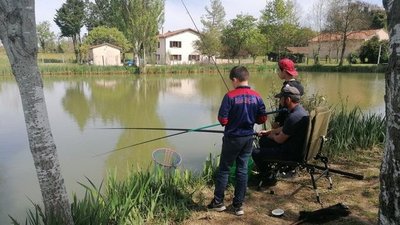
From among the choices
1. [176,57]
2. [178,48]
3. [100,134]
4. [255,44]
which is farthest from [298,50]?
[100,134]

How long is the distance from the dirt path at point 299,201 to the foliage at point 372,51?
33.5 metres

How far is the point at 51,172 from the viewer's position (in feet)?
7.39

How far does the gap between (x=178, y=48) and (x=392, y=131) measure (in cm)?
4292

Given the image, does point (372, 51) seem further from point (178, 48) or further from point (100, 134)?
point (100, 134)

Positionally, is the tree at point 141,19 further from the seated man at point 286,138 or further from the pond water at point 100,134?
the seated man at point 286,138

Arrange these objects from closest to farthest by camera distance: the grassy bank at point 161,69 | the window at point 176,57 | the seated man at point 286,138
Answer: the seated man at point 286,138 → the grassy bank at point 161,69 → the window at point 176,57

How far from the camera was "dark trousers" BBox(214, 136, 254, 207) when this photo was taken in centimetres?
307

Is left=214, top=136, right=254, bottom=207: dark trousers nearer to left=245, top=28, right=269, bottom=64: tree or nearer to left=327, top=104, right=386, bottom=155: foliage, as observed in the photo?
left=327, top=104, right=386, bottom=155: foliage

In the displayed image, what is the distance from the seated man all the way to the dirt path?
291 millimetres

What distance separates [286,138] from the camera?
3438 millimetres

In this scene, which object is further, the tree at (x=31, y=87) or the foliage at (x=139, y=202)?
the foliage at (x=139, y=202)

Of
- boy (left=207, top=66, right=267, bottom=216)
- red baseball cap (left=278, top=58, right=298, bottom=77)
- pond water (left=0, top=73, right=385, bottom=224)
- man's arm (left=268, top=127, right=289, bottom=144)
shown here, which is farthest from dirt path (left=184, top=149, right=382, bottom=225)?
pond water (left=0, top=73, right=385, bottom=224)

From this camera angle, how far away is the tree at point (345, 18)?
3653 cm

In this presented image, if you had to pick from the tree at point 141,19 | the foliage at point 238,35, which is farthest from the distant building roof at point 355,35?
the tree at point 141,19
